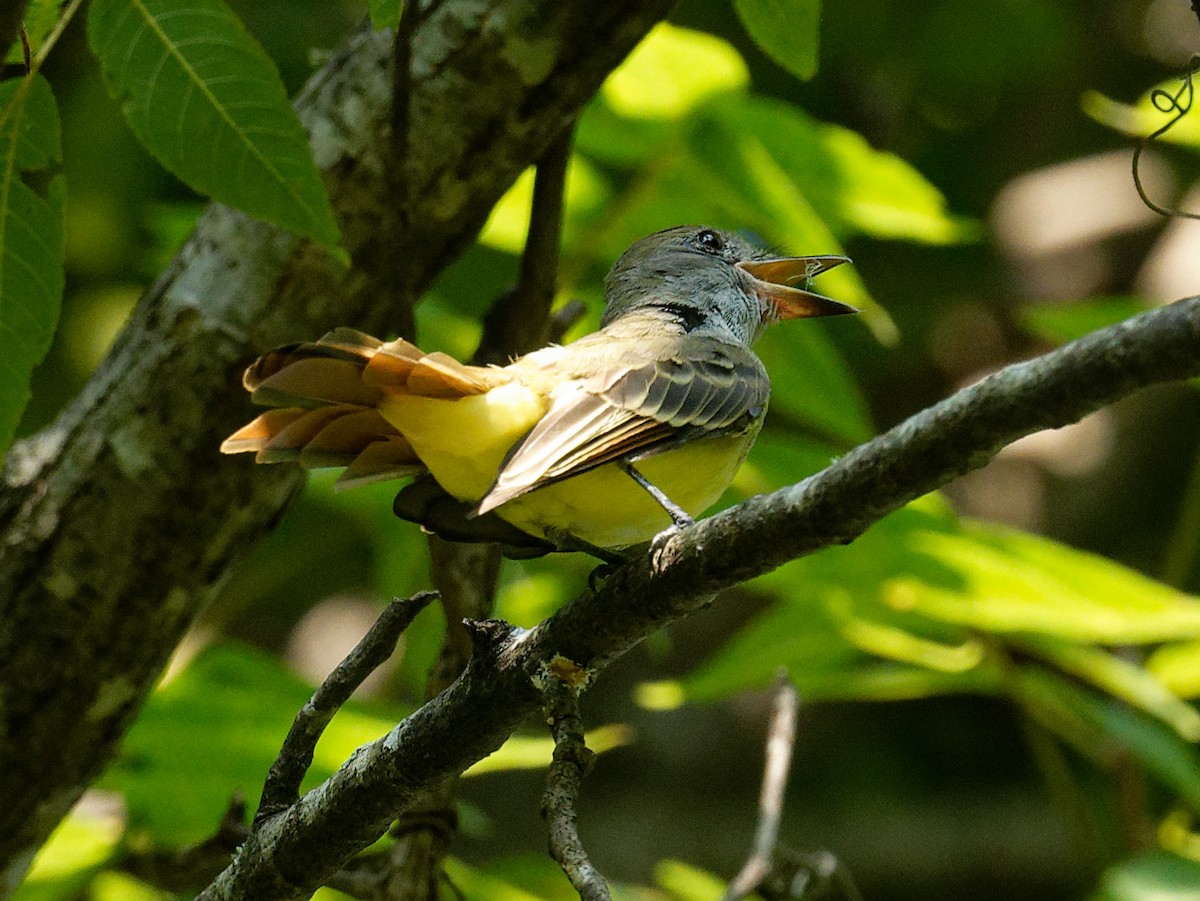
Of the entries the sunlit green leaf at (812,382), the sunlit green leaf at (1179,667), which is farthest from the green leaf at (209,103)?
the sunlit green leaf at (1179,667)

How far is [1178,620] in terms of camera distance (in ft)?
9.64

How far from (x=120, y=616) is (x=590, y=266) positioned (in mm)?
1860

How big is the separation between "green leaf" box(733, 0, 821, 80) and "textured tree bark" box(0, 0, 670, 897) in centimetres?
66

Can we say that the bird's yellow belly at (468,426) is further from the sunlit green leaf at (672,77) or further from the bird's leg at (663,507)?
the sunlit green leaf at (672,77)

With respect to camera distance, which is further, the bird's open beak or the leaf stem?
the bird's open beak

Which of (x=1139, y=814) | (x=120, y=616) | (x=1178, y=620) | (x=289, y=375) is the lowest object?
(x=1139, y=814)

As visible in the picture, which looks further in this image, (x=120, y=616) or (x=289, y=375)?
(x=120, y=616)

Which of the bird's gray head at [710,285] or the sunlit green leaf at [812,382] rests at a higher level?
the bird's gray head at [710,285]

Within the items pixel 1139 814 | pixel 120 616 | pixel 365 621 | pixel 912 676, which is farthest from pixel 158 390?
pixel 365 621

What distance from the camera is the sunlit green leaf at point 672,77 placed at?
3.72m

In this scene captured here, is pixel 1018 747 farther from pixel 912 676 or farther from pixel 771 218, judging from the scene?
pixel 771 218

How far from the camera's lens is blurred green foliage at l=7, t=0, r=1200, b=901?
3.00m

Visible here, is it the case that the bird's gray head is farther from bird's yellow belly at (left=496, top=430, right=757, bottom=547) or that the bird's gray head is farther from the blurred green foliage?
bird's yellow belly at (left=496, top=430, right=757, bottom=547)

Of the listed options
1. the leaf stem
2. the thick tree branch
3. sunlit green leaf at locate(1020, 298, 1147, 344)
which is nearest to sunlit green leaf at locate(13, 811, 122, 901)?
the thick tree branch
